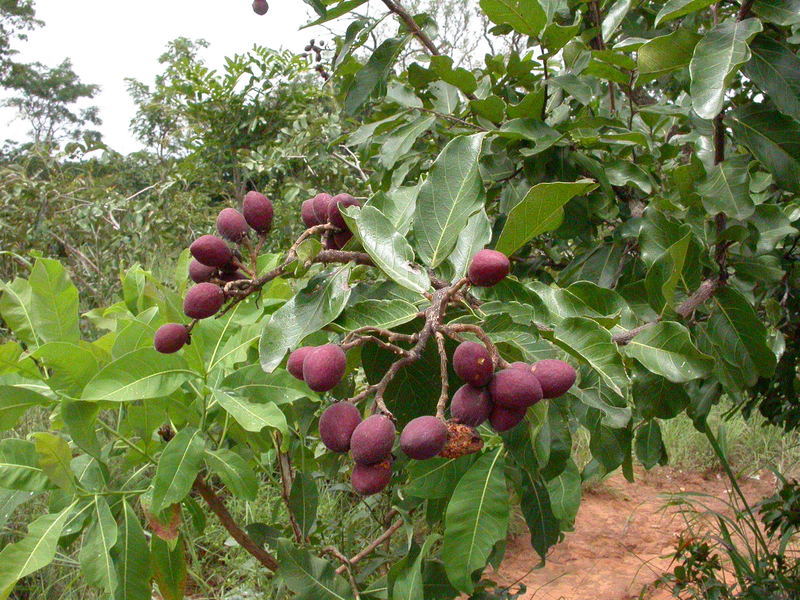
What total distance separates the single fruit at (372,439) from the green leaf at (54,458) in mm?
585

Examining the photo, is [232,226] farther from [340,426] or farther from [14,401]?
[14,401]

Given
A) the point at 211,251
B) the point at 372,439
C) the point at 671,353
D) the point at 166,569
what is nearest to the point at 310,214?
the point at 211,251

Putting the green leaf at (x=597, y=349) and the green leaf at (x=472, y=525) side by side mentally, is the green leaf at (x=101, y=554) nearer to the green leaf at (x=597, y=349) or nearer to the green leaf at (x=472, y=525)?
the green leaf at (x=472, y=525)

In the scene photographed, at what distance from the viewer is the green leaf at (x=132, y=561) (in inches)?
41.1

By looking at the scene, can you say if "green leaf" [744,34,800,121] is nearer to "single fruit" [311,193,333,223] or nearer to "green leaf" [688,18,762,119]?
"green leaf" [688,18,762,119]

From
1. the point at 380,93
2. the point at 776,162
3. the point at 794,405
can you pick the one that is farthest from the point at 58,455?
the point at 794,405

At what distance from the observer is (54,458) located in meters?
0.98

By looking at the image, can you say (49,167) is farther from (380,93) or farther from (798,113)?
(798,113)

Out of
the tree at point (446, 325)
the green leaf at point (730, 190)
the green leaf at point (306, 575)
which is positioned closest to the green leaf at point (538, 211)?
the tree at point (446, 325)

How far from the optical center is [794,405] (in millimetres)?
1945

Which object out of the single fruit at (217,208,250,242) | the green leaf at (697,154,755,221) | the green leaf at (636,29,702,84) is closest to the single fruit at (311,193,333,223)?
the single fruit at (217,208,250,242)

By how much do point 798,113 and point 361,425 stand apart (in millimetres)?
860

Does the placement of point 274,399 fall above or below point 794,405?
above

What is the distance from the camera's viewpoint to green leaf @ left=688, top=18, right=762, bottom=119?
898 millimetres
